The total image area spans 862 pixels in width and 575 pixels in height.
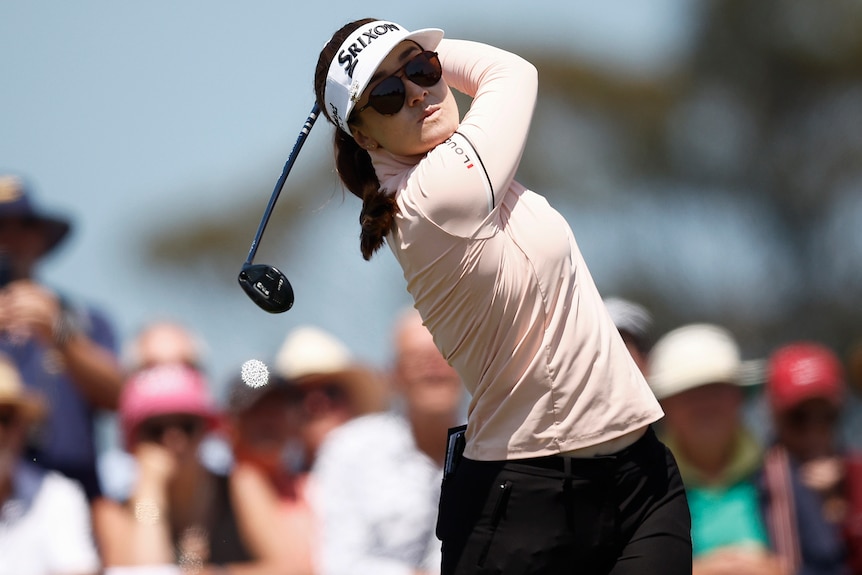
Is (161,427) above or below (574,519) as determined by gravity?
below

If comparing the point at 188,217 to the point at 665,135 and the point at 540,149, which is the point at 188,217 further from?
the point at 665,135

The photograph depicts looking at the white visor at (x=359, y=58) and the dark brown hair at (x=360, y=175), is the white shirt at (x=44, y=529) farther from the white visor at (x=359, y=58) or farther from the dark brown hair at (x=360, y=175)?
the white visor at (x=359, y=58)

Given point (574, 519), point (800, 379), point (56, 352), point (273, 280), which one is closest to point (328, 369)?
point (56, 352)

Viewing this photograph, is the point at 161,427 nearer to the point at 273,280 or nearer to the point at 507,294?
the point at 273,280

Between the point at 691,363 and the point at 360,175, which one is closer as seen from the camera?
the point at 360,175

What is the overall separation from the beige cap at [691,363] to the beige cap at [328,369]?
112cm

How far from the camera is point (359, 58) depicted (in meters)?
3.57

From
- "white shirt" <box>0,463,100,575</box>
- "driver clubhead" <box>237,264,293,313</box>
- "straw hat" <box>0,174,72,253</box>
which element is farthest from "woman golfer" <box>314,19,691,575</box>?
"straw hat" <box>0,174,72,253</box>

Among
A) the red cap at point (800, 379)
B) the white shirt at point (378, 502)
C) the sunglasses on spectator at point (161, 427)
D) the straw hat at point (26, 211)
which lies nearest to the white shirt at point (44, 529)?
the sunglasses on spectator at point (161, 427)

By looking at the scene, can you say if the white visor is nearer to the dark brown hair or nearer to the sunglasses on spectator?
the dark brown hair

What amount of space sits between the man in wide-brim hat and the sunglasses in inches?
105

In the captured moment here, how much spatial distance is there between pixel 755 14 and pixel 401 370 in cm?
1765

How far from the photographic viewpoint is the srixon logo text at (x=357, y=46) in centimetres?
358

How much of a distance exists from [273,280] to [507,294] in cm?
64
